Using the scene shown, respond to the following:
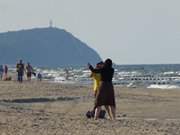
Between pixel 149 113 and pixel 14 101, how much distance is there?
6462 millimetres

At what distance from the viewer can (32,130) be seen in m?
15.3

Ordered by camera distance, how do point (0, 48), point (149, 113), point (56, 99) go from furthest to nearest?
1. point (0, 48)
2. point (56, 99)
3. point (149, 113)

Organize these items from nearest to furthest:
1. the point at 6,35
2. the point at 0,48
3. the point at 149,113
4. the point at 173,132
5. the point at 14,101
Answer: the point at 173,132 → the point at 149,113 → the point at 14,101 → the point at 0,48 → the point at 6,35

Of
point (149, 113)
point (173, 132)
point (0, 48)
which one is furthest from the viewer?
point (0, 48)

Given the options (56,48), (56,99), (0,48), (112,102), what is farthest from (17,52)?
(112,102)

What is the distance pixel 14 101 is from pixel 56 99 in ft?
7.93

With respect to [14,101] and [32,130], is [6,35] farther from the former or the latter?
[32,130]

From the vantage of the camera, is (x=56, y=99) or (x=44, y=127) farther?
(x=56, y=99)

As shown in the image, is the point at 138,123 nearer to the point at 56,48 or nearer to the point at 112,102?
the point at 112,102

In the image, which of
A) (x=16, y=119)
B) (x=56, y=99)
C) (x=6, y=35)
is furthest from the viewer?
(x=6, y=35)

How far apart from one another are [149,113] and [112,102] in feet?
18.6

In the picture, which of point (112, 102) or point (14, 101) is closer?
point (112, 102)

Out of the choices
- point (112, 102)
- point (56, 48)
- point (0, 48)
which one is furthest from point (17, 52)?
point (112, 102)

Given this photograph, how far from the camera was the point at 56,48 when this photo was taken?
195m
